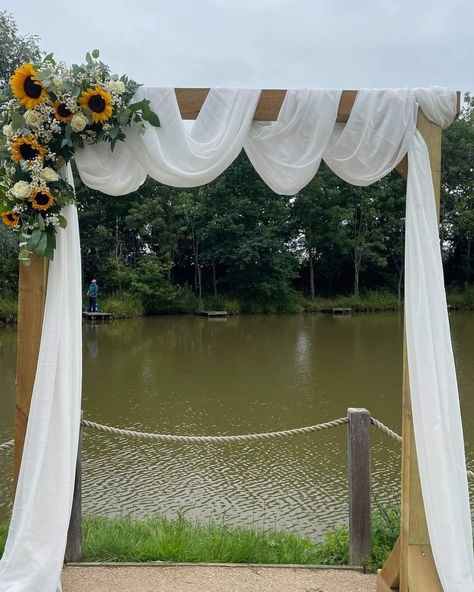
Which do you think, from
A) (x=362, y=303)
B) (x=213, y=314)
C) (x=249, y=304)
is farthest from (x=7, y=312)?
(x=362, y=303)

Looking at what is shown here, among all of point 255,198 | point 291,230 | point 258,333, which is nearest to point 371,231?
point 291,230

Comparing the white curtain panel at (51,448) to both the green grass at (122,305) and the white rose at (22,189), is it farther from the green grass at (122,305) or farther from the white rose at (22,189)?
the green grass at (122,305)

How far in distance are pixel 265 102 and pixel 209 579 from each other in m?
2.30

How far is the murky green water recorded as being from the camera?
4832mm

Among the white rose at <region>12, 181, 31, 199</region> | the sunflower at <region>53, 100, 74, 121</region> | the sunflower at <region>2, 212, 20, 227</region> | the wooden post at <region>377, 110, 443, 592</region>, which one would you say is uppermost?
the sunflower at <region>53, 100, 74, 121</region>

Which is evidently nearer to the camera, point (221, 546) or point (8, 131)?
point (8, 131)

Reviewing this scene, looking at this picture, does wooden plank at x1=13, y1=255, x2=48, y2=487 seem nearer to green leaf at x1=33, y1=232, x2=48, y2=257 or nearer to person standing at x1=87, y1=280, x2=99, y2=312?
green leaf at x1=33, y1=232, x2=48, y2=257

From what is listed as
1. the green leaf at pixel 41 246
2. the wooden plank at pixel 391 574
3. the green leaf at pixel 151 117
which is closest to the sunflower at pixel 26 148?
the green leaf at pixel 41 246

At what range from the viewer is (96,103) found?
103 inches

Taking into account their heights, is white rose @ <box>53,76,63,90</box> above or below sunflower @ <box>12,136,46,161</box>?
above

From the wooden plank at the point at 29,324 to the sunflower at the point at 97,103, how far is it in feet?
2.32

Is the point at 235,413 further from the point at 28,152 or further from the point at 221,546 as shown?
the point at 28,152

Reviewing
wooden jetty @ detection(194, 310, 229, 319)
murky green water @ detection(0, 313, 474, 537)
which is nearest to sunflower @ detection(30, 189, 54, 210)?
murky green water @ detection(0, 313, 474, 537)

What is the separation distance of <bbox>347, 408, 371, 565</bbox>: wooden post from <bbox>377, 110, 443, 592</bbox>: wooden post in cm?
37
